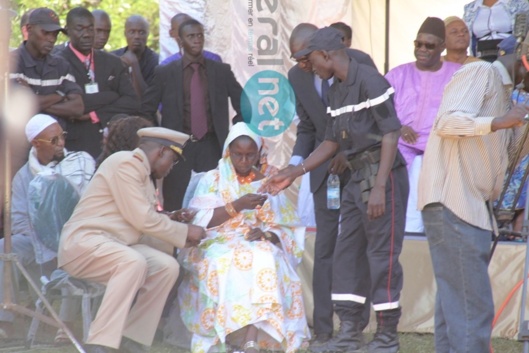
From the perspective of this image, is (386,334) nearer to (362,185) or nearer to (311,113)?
(362,185)

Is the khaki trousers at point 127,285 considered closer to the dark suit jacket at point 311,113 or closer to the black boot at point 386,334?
the dark suit jacket at point 311,113

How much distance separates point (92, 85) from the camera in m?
8.23

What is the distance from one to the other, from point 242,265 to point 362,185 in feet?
3.14

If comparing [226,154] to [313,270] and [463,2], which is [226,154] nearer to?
[313,270]

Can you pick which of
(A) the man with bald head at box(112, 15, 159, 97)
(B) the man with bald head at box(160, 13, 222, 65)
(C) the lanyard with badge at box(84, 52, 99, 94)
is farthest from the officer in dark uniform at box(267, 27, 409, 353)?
(A) the man with bald head at box(112, 15, 159, 97)

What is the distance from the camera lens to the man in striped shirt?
16.2ft

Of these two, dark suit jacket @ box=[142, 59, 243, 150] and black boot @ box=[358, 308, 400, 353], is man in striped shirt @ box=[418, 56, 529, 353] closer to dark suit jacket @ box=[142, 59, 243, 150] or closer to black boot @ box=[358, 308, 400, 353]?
black boot @ box=[358, 308, 400, 353]

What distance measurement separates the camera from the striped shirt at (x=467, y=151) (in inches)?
193

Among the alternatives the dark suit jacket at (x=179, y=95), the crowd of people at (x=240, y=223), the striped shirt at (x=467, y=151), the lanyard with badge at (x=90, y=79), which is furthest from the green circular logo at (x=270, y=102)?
the striped shirt at (x=467, y=151)

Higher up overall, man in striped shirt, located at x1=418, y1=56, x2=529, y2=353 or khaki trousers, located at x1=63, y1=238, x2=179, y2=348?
man in striped shirt, located at x1=418, y1=56, x2=529, y2=353

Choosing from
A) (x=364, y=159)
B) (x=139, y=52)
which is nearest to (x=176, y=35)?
(x=139, y=52)

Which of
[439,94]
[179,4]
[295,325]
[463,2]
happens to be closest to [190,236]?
[295,325]

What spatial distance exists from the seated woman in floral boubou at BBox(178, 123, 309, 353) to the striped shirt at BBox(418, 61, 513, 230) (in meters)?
1.78

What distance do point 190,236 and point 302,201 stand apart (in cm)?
204
